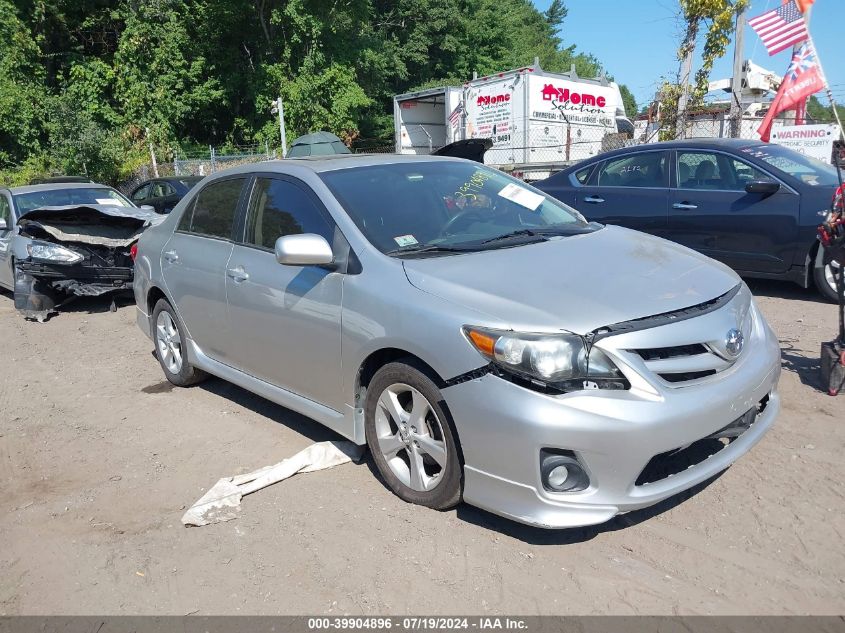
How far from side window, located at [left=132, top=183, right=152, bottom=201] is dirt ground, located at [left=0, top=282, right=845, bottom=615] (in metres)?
11.9

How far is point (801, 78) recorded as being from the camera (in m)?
5.61

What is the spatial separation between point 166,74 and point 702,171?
87.5 ft

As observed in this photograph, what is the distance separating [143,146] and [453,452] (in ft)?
94.6

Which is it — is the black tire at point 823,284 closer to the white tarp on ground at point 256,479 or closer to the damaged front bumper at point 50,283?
the white tarp on ground at point 256,479

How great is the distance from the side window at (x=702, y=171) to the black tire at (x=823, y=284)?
1190mm

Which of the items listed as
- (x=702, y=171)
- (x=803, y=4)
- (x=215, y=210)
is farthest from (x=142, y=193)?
(x=803, y=4)

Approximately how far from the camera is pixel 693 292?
3.16 meters

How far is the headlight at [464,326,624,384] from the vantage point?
2.76 m

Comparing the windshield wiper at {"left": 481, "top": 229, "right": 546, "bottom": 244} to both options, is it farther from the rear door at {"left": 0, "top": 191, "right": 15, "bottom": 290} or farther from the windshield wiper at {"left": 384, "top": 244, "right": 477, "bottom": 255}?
the rear door at {"left": 0, "top": 191, "right": 15, "bottom": 290}

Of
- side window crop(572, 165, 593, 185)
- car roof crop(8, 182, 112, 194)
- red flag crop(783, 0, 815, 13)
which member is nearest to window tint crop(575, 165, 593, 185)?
side window crop(572, 165, 593, 185)

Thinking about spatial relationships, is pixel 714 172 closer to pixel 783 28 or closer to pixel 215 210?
pixel 783 28

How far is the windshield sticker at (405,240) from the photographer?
11.8 feet

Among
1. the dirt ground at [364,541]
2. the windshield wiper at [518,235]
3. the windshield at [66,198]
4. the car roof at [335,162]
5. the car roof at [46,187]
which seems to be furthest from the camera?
the car roof at [46,187]

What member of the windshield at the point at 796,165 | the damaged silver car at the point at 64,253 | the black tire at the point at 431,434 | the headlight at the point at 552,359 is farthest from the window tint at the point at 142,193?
the headlight at the point at 552,359
